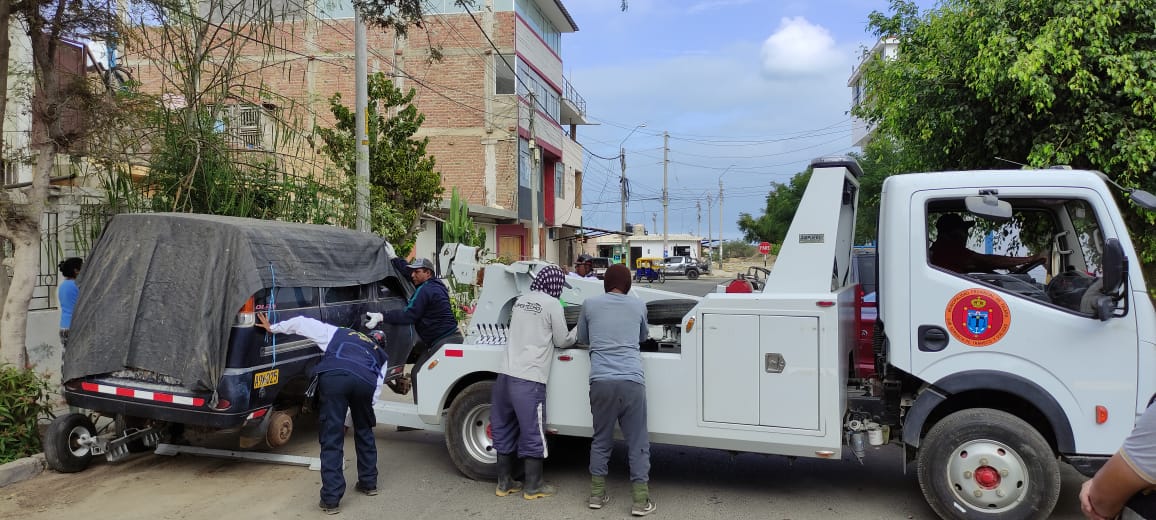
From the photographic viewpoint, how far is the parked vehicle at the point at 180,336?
592 cm

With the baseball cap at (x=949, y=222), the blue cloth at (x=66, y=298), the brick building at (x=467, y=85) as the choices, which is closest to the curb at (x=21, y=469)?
the blue cloth at (x=66, y=298)

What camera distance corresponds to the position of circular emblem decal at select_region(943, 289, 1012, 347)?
479 centimetres

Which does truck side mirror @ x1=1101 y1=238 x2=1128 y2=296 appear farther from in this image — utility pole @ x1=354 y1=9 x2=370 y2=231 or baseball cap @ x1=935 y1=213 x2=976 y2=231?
A: utility pole @ x1=354 y1=9 x2=370 y2=231

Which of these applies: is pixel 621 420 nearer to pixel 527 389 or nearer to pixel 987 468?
pixel 527 389

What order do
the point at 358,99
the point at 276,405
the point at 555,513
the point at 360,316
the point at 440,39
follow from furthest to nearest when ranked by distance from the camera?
the point at 440,39 → the point at 358,99 → the point at 360,316 → the point at 276,405 → the point at 555,513

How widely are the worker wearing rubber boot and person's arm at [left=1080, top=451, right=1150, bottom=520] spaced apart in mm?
3687

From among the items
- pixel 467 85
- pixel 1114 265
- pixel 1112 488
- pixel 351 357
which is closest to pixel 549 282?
pixel 351 357

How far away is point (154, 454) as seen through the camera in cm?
707

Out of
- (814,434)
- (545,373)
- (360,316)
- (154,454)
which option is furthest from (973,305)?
(154,454)

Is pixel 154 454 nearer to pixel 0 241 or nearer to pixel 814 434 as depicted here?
pixel 0 241

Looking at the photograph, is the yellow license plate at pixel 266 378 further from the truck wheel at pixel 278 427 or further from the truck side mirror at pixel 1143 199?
the truck side mirror at pixel 1143 199

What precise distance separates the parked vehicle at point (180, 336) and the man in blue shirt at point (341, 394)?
0.46m

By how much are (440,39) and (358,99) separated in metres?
18.1

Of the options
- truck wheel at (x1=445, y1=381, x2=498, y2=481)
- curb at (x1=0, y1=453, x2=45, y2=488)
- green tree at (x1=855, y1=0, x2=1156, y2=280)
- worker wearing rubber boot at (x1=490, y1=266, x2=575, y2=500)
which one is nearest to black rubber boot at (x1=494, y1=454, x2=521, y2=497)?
worker wearing rubber boot at (x1=490, y1=266, x2=575, y2=500)
